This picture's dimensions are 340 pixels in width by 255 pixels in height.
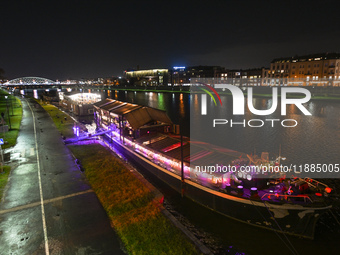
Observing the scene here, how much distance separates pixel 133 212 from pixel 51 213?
16.5ft

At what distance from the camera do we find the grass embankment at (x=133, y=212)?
10883 millimetres

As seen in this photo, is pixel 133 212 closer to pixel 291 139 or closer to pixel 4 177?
pixel 4 177

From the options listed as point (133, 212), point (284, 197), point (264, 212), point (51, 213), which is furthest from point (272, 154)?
point (51, 213)

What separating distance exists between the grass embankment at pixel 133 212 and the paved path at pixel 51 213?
58 cm

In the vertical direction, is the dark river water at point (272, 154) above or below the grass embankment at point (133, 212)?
below

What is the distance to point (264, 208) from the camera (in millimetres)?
12664

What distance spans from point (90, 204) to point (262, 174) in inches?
451

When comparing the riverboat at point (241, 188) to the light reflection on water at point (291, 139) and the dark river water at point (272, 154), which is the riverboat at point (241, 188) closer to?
the dark river water at point (272, 154)

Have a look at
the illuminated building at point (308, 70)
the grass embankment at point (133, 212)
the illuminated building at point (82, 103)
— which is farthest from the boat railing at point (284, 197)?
the illuminated building at point (308, 70)

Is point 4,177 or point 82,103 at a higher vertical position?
point 82,103

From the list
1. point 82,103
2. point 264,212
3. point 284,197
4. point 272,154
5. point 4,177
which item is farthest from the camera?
point 82,103

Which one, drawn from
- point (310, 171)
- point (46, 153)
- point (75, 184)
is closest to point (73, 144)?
point (46, 153)

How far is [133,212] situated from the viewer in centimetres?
1370

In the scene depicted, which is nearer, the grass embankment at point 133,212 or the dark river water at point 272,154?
the grass embankment at point 133,212
